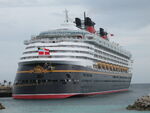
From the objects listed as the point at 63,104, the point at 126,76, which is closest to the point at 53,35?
the point at 63,104

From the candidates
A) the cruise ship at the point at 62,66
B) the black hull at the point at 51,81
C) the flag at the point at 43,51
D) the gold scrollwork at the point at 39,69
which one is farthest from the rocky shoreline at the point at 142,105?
the flag at the point at 43,51

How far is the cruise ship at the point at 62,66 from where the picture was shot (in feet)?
187

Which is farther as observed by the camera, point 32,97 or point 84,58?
point 84,58

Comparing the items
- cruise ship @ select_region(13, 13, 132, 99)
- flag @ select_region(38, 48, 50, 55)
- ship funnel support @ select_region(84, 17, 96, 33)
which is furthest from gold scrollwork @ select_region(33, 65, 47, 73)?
ship funnel support @ select_region(84, 17, 96, 33)

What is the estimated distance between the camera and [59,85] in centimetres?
5672

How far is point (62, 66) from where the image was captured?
57.7 meters

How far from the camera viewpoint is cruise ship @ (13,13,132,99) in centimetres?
5688

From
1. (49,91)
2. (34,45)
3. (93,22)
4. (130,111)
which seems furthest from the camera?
(93,22)

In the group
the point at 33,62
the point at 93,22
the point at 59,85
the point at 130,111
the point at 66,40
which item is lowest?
the point at 130,111

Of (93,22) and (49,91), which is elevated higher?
(93,22)

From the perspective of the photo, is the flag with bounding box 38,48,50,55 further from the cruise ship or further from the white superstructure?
the white superstructure

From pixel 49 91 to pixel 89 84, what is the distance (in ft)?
32.3

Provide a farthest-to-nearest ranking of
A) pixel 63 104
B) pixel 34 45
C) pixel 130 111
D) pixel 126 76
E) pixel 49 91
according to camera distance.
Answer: pixel 126 76 → pixel 34 45 → pixel 49 91 → pixel 63 104 → pixel 130 111

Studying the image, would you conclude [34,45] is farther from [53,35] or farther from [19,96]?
[19,96]
